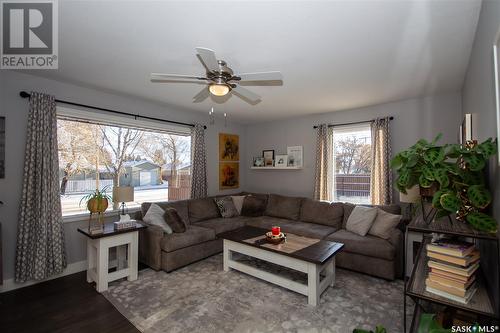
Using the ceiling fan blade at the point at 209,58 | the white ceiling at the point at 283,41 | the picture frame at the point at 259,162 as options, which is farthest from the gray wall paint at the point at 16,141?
the picture frame at the point at 259,162

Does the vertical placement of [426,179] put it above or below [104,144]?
below

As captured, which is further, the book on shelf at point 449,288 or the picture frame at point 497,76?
the book on shelf at point 449,288

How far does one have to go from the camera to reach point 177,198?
4609 mm

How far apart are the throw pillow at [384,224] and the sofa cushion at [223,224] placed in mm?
2096

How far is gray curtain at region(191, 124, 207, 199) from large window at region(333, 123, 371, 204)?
8.43 feet

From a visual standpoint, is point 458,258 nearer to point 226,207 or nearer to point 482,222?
point 482,222

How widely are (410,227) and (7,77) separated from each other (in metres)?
4.21

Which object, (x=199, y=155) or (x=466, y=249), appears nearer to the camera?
(x=466, y=249)

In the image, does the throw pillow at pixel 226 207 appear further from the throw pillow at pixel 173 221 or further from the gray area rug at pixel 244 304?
the gray area rug at pixel 244 304

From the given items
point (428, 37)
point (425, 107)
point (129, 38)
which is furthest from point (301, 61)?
point (425, 107)

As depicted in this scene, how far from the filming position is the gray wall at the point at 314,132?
351cm

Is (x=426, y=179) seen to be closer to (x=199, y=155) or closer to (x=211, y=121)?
(x=199, y=155)

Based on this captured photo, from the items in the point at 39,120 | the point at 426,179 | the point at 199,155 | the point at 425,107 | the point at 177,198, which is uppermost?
the point at 425,107

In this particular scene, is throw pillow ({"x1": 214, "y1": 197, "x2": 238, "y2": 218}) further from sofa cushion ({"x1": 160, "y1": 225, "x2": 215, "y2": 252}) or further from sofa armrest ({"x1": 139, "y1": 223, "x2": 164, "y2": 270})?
sofa armrest ({"x1": 139, "y1": 223, "x2": 164, "y2": 270})
